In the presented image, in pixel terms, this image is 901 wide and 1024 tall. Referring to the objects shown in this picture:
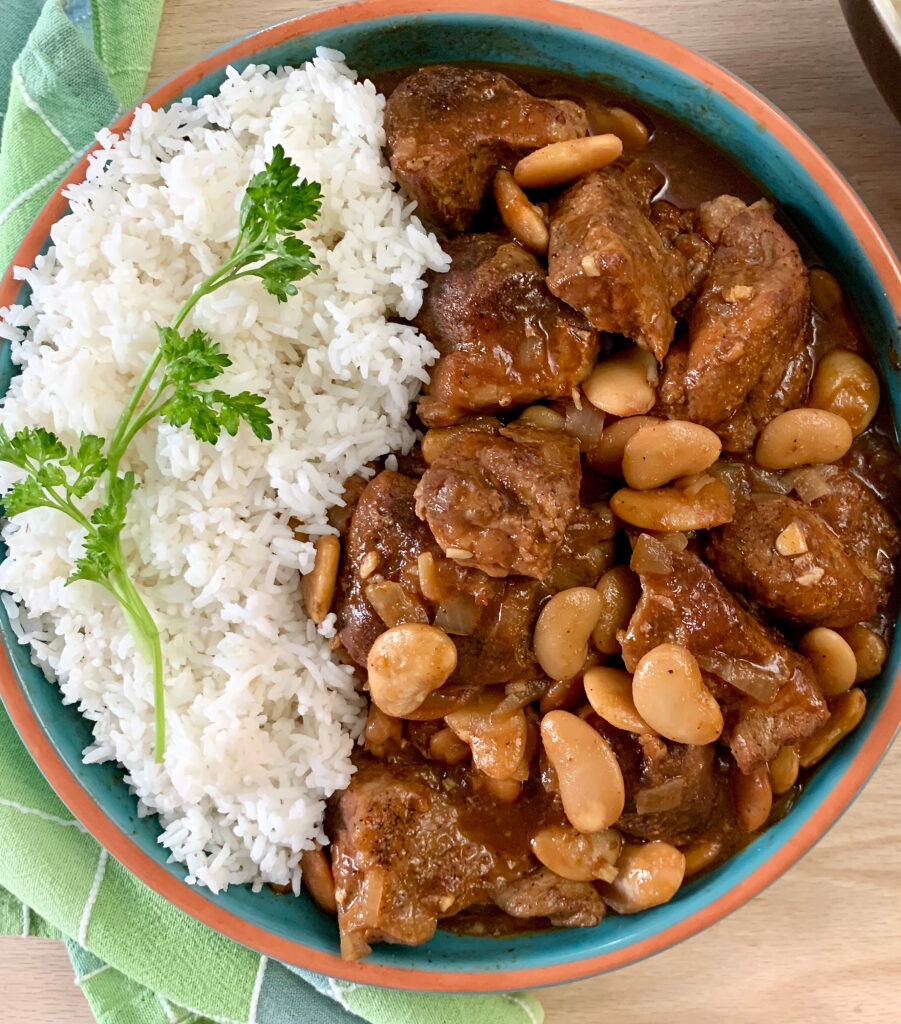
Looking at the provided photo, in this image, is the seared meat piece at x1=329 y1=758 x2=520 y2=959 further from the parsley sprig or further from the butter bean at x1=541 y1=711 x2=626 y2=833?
the parsley sprig

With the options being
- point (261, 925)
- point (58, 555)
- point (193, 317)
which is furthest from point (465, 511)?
point (261, 925)

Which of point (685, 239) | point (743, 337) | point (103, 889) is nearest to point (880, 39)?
point (685, 239)

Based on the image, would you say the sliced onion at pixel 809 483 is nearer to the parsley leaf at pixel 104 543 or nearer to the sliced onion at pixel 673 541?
the sliced onion at pixel 673 541

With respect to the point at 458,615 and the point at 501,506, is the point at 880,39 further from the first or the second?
the point at 458,615

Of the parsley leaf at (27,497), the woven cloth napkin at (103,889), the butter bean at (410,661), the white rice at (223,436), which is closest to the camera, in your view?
the parsley leaf at (27,497)

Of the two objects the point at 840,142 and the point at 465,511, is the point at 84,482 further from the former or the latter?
the point at 840,142

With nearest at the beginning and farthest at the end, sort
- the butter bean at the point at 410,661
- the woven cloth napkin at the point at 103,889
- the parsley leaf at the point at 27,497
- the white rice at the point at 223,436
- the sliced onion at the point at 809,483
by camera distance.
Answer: the parsley leaf at the point at 27,497 → the butter bean at the point at 410,661 → the white rice at the point at 223,436 → the sliced onion at the point at 809,483 → the woven cloth napkin at the point at 103,889

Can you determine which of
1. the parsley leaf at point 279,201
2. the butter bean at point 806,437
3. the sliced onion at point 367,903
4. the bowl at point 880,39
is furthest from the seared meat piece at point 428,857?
the bowl at point 880,39
